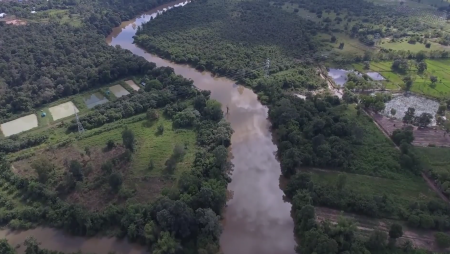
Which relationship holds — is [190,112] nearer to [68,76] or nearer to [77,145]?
[77,145]

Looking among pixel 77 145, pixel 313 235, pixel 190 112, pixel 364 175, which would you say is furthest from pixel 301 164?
pixel 77 145

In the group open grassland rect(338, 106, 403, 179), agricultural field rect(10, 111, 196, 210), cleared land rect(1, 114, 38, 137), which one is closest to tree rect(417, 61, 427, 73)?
open grassland rect(338, 106, 403, 179)

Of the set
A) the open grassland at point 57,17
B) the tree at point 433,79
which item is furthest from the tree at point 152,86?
the tree at point 433,79

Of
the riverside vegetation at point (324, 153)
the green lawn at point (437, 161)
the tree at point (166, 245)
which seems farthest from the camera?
the green lawn at point (437, 161)

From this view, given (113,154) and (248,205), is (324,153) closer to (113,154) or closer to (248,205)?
(248,205)

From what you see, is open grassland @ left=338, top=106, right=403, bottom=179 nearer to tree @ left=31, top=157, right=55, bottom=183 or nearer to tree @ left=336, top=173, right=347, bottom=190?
tree @ left=336, top=173, right=347, bottom=190

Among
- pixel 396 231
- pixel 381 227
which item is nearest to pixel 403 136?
pixel 381 227

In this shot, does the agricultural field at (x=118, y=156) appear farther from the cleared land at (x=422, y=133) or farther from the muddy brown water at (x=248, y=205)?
the cleared land at (x=422, y=133)
